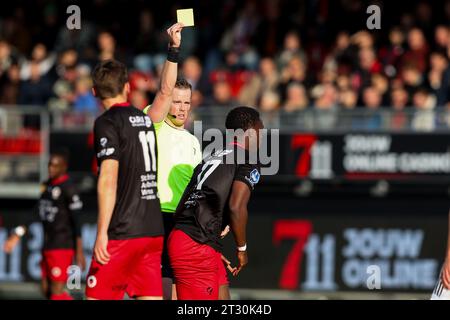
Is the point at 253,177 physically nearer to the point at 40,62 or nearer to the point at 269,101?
the point at 269,101

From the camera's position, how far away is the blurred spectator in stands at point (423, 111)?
17297 millimetres

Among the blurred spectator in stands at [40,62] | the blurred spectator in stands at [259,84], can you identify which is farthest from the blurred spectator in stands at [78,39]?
the blurred spectator in stands at [259,84]

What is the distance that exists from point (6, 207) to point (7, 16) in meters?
5.43

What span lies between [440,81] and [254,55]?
3.51 meters

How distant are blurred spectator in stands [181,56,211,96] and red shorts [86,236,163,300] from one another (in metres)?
9.81

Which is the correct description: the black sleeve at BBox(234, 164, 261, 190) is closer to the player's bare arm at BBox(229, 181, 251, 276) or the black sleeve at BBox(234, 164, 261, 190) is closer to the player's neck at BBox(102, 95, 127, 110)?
the player's bare arm at BBox(229, 181, 251, 276)

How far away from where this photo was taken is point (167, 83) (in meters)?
9.54

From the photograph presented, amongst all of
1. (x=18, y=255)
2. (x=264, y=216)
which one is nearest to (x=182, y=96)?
(x=264, y=216)

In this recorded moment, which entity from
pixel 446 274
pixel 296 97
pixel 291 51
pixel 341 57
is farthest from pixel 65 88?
pixel 446 274

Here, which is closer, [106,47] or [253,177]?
[253,177]

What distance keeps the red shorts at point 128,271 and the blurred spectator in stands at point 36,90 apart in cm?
1078

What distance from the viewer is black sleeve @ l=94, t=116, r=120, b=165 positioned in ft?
28.6

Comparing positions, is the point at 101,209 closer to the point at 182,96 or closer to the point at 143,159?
the point at 143,159

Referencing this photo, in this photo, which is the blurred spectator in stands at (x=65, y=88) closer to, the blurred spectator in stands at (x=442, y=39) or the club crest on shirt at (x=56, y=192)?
the club crest on shirt at (x=56, y=192)
